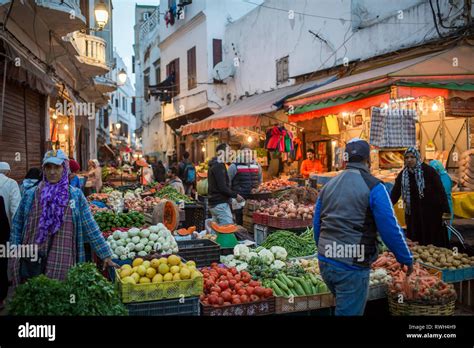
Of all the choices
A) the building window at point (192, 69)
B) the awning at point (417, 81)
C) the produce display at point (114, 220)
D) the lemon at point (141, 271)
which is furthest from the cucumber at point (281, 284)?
the building window at point (192, 69)

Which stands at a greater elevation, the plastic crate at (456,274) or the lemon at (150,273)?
the lemon at (150,273)

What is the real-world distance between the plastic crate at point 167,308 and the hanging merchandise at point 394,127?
588 cm

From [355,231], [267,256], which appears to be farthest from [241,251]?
[355,231]

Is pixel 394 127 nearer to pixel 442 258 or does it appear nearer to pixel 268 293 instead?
pixel 442 258

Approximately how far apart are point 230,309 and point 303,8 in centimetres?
1343

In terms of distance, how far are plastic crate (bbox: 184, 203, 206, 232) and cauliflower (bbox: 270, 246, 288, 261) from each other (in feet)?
12.1

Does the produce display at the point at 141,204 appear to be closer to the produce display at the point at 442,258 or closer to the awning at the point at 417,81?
the awning at the point at 417,81

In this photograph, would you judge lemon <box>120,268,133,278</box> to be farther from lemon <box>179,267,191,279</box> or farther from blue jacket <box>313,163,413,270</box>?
blue jacket <box>313,163,413,270</box>

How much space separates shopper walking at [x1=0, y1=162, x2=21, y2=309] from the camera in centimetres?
631

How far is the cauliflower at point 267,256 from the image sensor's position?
621cm

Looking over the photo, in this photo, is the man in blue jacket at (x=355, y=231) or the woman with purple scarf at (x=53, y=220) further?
the woman with purple scarf at (x=53, y=220)

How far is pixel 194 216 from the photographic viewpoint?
10.2 m

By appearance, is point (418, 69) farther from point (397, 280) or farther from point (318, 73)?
point (318, 73)

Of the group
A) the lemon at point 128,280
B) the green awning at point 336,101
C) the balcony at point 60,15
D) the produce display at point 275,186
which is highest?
the balcony at point 60,15
